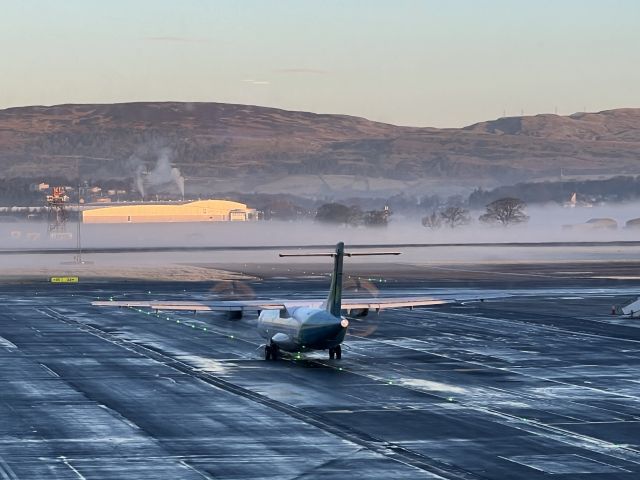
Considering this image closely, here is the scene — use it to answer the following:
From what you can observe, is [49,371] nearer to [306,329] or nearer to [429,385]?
[306,329]

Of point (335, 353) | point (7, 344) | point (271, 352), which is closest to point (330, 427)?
point (271, 352)

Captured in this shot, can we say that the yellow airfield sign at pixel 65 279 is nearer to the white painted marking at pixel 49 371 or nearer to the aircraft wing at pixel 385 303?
the aircraft wing at pixel 385 303

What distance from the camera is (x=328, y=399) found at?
57.9 m

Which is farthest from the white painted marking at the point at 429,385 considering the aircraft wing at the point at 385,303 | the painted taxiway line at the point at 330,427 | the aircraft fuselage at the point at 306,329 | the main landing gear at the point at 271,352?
the aircraft wing at the point at 385,303

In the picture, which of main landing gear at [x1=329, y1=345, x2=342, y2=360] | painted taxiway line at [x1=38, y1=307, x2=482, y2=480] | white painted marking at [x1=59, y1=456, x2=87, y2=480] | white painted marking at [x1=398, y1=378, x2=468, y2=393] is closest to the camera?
white painted marking at [x1=59, y1=456, x2=87, y2=480]

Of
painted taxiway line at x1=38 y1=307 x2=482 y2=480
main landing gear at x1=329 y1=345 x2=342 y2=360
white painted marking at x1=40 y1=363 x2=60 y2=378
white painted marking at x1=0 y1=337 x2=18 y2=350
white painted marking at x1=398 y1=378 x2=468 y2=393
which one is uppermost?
main landing gear at x1=329 y1=345 x2=342 y2=360

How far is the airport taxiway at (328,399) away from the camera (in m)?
43.7

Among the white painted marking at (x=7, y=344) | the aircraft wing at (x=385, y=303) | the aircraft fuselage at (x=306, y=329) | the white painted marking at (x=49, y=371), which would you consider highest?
the aircraft wing at (x=385, y=303)

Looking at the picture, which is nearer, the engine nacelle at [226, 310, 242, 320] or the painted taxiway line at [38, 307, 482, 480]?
the painted taxiway line at [38, 307, 482, 480]

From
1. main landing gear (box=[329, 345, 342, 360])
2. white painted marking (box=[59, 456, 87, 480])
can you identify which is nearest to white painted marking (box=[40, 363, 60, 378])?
main landing gear (box=[329, 345, 342, 360])

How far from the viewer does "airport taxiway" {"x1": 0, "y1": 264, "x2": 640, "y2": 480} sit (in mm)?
43656

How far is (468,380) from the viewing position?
64.6m

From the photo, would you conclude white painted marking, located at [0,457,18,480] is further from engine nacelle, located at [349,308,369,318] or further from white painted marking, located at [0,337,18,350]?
white painted marking, located at [0,337,18,350]

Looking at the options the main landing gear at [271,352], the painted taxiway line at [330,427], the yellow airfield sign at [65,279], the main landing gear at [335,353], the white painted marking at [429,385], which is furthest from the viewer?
the yellow airfield sign at [65,279]
